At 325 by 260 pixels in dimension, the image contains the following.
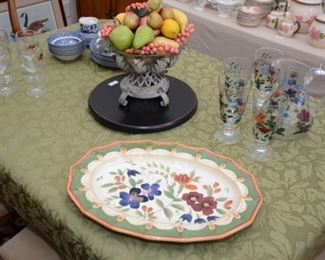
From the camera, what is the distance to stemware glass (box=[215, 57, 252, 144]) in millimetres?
953

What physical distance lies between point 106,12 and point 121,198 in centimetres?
253

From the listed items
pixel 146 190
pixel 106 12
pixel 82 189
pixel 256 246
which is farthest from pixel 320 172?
pixel 106 12

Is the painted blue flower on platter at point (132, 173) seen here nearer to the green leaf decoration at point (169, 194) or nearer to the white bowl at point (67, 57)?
the green leaf decoration at point (169, 194)

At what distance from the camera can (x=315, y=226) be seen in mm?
771

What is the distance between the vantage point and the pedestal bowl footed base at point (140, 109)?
3.40ft

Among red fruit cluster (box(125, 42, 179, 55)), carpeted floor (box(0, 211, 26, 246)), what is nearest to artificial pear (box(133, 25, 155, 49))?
red fruit cluster (box(125, 42, 179, 55))

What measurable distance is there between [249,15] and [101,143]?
3.76 feet

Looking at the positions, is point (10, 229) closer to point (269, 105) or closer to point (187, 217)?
point (187, 217)

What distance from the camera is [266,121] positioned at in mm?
909

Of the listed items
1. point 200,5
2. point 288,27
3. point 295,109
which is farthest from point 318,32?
point 295,109

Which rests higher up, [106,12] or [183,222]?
[183,222]

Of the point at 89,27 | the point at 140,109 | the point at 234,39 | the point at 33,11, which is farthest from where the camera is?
the point at 33,11

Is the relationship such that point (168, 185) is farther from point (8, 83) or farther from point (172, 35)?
point (8, 83)

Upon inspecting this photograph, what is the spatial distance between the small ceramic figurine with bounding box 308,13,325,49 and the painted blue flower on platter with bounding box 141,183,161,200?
114cm
